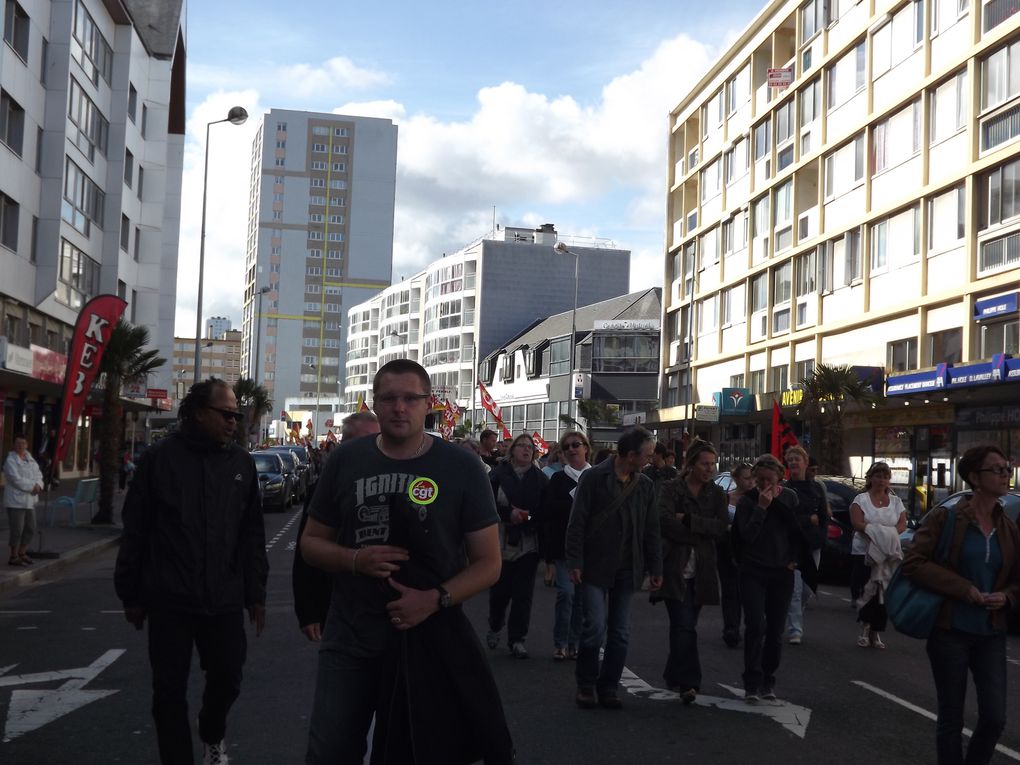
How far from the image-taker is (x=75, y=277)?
41.3 m

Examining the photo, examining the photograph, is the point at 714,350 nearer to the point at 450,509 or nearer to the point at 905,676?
the point at 905,676

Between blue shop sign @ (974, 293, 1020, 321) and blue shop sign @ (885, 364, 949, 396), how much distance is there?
190 centimetres

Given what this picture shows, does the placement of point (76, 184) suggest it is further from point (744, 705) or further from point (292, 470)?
point (744, 705)

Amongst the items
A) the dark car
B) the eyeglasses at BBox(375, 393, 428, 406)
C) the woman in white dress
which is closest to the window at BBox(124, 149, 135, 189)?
the dark car

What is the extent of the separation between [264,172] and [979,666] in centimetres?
15665

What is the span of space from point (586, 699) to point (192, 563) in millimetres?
3257

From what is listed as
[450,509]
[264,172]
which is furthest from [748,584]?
[264,172]

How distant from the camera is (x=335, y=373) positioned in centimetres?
16462

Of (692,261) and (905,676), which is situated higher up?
(692,261)

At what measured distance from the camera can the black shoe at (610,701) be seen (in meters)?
7.63

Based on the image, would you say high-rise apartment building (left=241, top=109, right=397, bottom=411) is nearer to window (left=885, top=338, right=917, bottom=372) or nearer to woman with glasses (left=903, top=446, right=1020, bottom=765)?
window (left=885, top=338, right=917, bottom=372)

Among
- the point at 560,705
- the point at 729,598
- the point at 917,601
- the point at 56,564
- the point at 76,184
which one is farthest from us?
the point at 76,184

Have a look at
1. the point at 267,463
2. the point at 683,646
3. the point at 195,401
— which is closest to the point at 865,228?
the point at 267,463

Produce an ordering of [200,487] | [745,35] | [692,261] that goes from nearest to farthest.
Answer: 1. [200,487]
2. [745,35]
3. [692,261]
